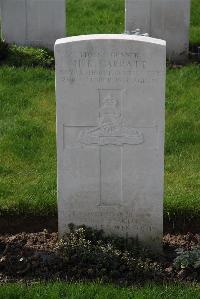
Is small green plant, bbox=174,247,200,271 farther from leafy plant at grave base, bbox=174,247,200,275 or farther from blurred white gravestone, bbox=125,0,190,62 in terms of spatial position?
blurred white gravestone, bbox=125,0,190,62

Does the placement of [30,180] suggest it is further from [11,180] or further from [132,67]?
[132,67]

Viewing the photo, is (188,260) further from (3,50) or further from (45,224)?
(3,50)

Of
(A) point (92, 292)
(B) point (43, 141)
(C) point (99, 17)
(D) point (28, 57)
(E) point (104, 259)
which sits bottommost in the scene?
(A) point (92, 292)

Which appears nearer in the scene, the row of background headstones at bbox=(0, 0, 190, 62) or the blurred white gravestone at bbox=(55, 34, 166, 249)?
the blurred white gravestone at bbox=(55, 34, 166, 249)

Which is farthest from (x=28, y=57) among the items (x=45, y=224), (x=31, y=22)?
(x=45, y=224)

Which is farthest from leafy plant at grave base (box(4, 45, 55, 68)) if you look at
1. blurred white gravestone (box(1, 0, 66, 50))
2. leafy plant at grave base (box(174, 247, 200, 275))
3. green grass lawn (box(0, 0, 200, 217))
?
leafy plant at grave base (box(174, 247, 200, 275))

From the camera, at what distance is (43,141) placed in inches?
296

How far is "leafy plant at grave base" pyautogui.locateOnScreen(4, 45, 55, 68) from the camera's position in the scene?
10070mm

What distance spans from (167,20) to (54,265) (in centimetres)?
674

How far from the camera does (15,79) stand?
9.43m

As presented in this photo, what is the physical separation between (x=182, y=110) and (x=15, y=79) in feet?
7.60

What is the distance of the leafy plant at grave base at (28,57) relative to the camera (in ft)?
33.0

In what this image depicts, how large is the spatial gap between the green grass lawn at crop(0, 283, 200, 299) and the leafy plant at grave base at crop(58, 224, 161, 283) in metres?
0.21

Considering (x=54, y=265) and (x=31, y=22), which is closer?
(x=54, y=265)
